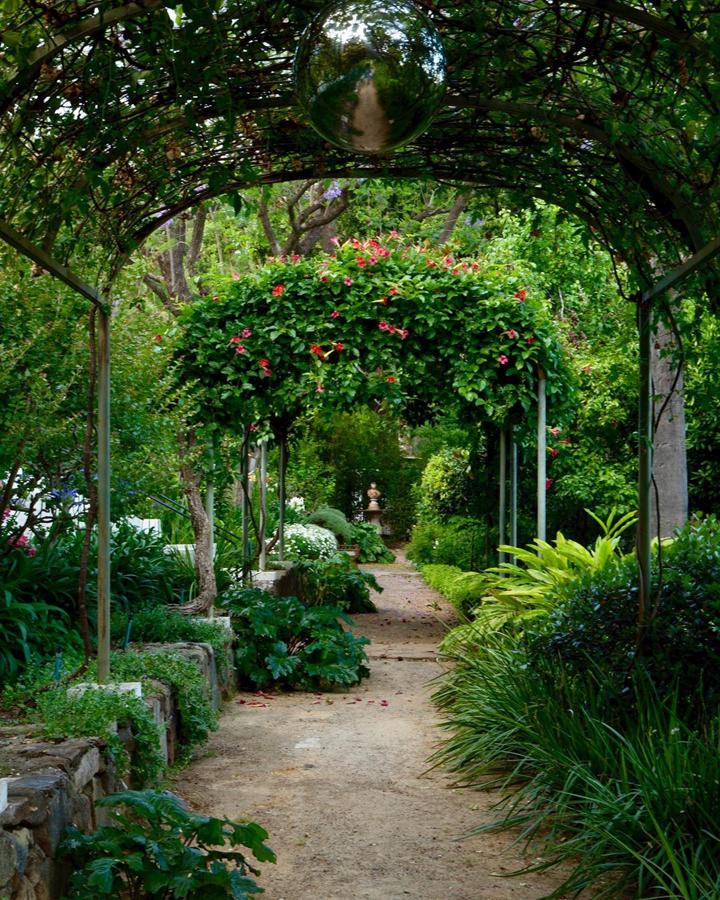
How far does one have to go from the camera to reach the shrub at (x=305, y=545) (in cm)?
1205

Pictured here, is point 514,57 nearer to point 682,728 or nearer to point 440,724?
point 682,728

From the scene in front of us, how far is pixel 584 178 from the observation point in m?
4.25

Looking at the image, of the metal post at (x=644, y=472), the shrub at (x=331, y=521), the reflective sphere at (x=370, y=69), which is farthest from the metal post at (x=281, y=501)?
the reflective sphere at (x=370, y=69)

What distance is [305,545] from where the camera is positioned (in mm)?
12148

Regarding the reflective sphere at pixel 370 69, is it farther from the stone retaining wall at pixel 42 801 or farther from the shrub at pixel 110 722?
the shrub at pixel 110 722

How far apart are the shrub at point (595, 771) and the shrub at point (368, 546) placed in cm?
1205

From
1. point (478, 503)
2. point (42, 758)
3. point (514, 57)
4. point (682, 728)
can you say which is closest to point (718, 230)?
point (514, 57)

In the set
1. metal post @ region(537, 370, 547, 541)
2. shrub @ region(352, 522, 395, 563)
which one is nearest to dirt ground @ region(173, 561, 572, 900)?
metal post @ region(537, 370, 547, 541)

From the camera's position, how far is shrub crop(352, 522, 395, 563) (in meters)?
18.0

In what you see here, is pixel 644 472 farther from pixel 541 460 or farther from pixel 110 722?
pixel 541 460

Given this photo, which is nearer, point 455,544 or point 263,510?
point 263,510

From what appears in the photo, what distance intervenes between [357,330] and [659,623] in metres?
4.15

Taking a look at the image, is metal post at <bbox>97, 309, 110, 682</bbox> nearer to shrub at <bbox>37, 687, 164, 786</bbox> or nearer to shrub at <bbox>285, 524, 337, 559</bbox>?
shrub at <bbox>37, 687, 164, 786</bbox>

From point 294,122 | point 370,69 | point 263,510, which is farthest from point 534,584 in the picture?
point 370,69
